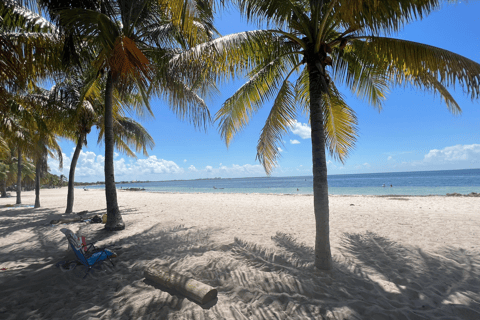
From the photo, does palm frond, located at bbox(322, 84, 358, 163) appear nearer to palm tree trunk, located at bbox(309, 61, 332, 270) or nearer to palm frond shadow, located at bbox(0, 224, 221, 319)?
palm tree trunk, located at bbox(309, 61, 332, 270)

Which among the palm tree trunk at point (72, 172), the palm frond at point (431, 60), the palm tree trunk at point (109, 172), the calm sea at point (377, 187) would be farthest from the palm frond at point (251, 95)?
the calm sea at point (377, 187)

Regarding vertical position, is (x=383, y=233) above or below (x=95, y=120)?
below

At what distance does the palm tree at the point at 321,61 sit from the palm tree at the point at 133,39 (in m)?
0.65

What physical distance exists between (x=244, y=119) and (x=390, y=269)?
4.15m

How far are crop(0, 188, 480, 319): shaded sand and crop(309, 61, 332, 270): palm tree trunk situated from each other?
33cm

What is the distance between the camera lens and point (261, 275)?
12.3 ft

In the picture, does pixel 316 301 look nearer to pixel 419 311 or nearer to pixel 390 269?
pixel 419 311

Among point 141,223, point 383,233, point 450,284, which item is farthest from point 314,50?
point 141,223

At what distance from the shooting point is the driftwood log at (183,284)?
2930 mm

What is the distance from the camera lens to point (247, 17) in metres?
4.09

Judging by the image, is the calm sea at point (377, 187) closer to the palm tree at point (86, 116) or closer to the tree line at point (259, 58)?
the palm tree at point (86, 116)

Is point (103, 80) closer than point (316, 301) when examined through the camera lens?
No

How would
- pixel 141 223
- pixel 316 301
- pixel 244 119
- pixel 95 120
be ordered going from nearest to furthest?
pixel 316 301 → pixel 244 119 → pixel 141 223 → pixel 95 120

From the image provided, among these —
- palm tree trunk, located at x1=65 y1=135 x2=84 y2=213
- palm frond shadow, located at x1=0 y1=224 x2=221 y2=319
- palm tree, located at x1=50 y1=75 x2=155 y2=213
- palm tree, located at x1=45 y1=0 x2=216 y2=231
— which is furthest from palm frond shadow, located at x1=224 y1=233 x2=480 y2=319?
palm tree trunk, located at x1=65 y1=135 x2=84 y2=213
